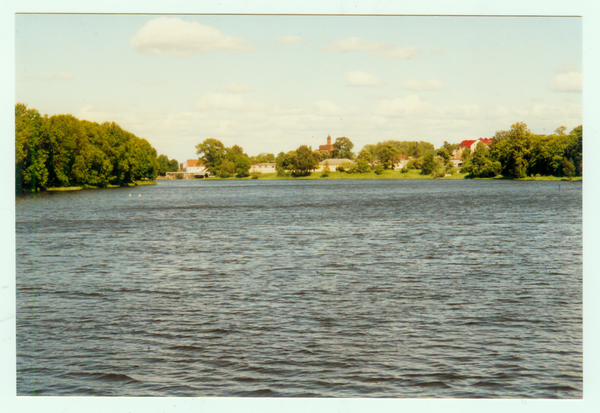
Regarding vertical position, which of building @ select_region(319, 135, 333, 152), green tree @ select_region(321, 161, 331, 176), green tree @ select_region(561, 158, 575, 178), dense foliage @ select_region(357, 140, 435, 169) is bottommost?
green tree @ select_region(561, 158, 575, 178)

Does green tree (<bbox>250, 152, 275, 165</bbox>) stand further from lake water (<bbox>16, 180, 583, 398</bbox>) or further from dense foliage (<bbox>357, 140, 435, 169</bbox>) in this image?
lake water (<bbox>16, 180, 583, 398</bbox>)

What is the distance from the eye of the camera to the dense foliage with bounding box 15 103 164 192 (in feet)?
235

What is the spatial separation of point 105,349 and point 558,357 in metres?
11.0

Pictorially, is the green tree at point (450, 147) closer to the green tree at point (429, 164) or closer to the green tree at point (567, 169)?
the green tree at point (429, 164)

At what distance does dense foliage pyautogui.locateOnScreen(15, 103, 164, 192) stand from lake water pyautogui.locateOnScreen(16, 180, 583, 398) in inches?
1458

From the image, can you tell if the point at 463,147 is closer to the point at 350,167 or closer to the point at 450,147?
the point at 450,147

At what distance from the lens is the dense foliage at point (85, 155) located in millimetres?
71500

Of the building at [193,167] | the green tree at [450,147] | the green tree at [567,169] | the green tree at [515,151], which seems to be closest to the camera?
the green tree at [567,169]

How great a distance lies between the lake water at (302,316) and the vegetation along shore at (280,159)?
13015 mm

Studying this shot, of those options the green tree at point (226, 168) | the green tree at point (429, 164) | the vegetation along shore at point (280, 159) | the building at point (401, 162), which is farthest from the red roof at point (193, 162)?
the green tree at point (429, 164)

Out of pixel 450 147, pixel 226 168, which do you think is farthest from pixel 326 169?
pixel 450 147

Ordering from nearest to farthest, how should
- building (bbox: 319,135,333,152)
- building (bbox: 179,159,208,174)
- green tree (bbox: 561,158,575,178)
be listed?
green tree (bbox: 561,158,575,178) < building (bbox: 319,135,333,152) < building (bbox: 179,159,208,174)

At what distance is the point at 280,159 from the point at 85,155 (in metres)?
68.3

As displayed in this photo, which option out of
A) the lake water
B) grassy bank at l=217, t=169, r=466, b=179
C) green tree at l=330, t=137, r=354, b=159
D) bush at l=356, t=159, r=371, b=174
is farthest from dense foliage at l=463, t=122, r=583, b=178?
the lake water
